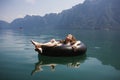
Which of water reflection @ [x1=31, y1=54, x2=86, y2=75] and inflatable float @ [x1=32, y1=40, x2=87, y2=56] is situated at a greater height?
inflatable float @ [x1=32, y1=40, x2=87, y2=56]

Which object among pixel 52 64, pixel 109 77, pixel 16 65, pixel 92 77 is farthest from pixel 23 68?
pixel 109 77

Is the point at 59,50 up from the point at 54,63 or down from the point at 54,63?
up

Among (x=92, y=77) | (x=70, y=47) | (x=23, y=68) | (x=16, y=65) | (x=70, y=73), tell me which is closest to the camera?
(x=92, y=77)

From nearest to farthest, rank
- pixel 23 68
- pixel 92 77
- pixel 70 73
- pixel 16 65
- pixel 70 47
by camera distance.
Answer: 1. pixel 92 77
2. pixel 70 73
3. pixel 23 68
4. pixel 16 65
5. pixel 70 47

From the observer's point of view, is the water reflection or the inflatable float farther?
the inflatable float

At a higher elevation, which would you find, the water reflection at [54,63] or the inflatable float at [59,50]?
the inflatable float at [59,50]

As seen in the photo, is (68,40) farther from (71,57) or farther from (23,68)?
(23,68)

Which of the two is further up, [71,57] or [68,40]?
[68,40]

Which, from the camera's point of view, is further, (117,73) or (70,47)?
(70,47)

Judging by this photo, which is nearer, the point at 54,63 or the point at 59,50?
the point at 54,63

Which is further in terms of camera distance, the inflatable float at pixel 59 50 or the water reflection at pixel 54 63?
the inflatable float at pixel 59 50

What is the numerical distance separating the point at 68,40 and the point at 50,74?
543cm

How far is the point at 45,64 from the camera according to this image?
12.2 metres

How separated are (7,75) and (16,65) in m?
2.28
